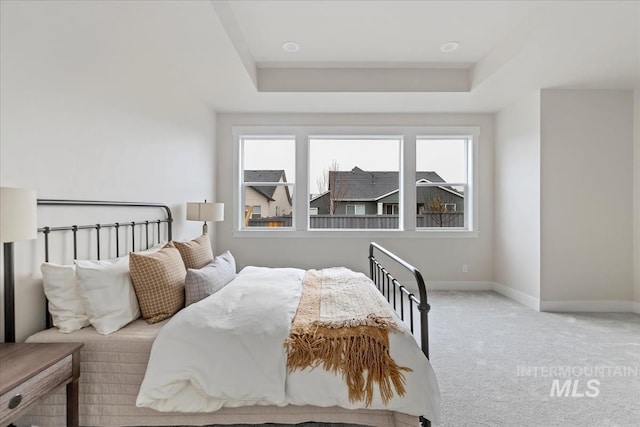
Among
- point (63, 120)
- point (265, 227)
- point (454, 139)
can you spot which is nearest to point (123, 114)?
point (63, 120)

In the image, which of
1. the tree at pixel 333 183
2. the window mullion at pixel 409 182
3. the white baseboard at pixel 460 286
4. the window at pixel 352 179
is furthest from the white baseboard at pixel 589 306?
the tree at pixel 333 183

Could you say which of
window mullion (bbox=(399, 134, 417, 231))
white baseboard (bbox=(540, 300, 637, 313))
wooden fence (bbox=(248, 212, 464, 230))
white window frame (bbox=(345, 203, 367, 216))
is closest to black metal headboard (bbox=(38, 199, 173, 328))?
wooden fence (bbox=(248, 212, 464, 230))

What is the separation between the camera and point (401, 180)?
4559mm

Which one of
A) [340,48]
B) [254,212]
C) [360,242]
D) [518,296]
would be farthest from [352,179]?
[518,296]

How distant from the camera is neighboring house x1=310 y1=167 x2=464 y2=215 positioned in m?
4.59

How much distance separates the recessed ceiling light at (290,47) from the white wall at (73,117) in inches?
45.4

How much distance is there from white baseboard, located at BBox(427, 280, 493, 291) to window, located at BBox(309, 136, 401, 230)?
38.1 inches

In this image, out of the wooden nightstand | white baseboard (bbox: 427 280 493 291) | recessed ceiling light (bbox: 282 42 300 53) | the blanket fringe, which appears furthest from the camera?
white baseboard (bbox: 427 280 493 291)

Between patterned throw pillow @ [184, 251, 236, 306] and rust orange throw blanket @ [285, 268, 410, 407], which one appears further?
patterned throw pillow @ [184, 251, 236, 306]

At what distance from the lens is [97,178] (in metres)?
2.10

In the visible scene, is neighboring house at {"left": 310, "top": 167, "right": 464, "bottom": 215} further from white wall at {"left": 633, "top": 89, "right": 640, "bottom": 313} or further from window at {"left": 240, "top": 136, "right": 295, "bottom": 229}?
white wall at {"left": 633, "top": 89, "right": 640, "bottom": 313}

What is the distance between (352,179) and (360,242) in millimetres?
935

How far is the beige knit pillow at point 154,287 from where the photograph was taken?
70.4 inches

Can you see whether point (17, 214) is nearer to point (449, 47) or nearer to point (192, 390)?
point (192, 390)
